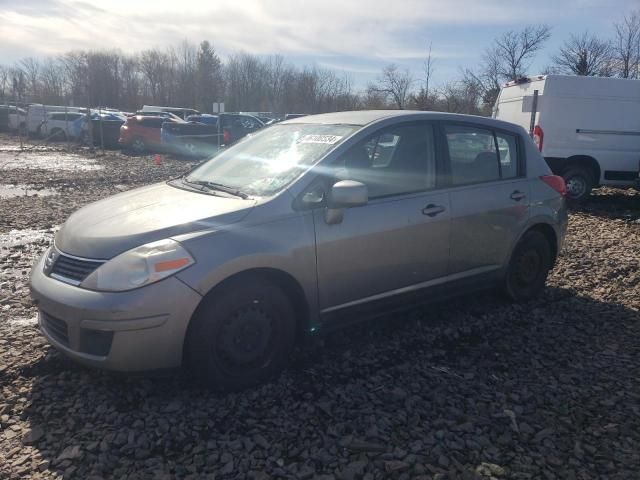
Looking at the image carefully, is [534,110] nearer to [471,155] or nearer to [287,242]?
[471,155]

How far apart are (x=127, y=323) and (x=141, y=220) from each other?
714 mm

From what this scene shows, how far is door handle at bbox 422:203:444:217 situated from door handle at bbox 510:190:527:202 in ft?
3.13

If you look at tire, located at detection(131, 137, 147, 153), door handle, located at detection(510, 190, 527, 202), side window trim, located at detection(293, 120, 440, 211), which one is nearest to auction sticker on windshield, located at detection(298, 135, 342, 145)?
side window trim, located at detection(293, 120, 440, 211)

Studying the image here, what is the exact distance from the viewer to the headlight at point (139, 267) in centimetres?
292

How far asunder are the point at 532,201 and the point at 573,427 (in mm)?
2356

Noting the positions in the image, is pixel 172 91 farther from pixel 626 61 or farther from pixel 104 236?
pixel 104 236

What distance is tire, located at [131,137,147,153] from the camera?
21.6m

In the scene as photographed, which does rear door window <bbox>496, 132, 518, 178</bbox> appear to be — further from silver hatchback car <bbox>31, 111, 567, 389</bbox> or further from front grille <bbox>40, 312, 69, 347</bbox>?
front grille <bbox>40, 312, 69, 347</bbox>

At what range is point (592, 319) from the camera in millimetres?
4680

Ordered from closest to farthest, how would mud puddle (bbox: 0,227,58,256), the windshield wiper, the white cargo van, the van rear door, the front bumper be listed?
the front bumper < the windshield wiper < mud puddle (bbox: 0,227,58,256) < the white cargo van < the van rear door

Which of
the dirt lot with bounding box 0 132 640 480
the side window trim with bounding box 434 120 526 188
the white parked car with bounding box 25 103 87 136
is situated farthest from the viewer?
the white parked car with bounding box 25 103 87 136

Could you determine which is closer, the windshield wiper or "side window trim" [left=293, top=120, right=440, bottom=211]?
"side window trim" [left=293, top=120, right=440, bottom=211]

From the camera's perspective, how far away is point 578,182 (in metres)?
10.5

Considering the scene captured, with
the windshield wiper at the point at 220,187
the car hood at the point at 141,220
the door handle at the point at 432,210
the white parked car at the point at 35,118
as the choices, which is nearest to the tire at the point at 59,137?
the white parked car at the point at 35,118
